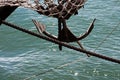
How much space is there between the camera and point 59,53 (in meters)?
14.5

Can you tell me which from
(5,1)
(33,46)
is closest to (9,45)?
(33,46)

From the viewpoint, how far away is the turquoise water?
12630mm

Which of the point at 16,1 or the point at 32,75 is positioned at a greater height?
the point at 16,1

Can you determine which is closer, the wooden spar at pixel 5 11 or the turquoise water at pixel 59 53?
the wooden spar at pixel 5 11

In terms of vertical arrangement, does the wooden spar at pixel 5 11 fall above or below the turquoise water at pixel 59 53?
above

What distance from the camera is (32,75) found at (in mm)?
12711

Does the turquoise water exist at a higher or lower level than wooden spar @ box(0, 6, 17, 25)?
lower

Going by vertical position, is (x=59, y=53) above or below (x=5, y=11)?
below

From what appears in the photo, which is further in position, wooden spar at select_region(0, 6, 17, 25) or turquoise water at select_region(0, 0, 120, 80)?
turquoise water at select_region(0, 0, 120, 80)

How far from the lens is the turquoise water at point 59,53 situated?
12630 mm

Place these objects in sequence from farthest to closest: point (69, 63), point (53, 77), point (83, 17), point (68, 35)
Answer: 1. point (83, 17)
2. point (69, 63)
3. point (53, 77)
4. point (68, 35)

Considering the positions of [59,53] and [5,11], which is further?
[59,53]

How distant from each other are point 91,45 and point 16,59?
140 inches

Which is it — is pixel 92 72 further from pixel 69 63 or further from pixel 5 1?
pixel 5 1
